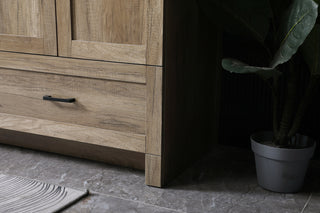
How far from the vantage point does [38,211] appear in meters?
1.16

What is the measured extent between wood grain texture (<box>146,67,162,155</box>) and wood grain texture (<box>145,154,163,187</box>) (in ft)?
0.06

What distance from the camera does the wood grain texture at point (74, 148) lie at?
146cm

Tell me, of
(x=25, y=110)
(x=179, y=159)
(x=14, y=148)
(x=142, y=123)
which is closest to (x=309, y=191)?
(x=179, y=159)

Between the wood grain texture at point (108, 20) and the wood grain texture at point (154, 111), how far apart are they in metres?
0.11

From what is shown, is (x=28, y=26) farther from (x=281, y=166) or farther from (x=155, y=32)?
(x=281, y=166)

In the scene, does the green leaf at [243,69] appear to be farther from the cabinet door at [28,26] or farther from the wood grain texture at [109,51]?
the cabinet door at [28,26]

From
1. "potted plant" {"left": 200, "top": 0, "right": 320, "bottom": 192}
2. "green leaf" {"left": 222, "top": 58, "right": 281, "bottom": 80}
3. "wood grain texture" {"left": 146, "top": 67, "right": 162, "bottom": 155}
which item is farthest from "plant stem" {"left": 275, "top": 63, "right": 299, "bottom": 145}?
"wood grain texture" {"left": 146, "top": 67, "right": 162, "bottom": 155}

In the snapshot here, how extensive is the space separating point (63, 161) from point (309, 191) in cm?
85

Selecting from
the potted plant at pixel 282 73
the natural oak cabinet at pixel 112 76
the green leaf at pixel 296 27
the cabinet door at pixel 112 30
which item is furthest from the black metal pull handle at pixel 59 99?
the green leaf at pixel 296 27

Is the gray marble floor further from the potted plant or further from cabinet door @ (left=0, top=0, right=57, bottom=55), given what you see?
cabinet door @ (left=0, top=0, right=57, bottom=55)

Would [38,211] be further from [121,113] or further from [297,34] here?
[297,34]

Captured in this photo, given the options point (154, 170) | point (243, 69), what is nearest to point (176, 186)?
point (154, 170)

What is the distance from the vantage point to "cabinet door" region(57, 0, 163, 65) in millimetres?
1204

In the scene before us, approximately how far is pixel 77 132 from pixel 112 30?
361 millimetres
